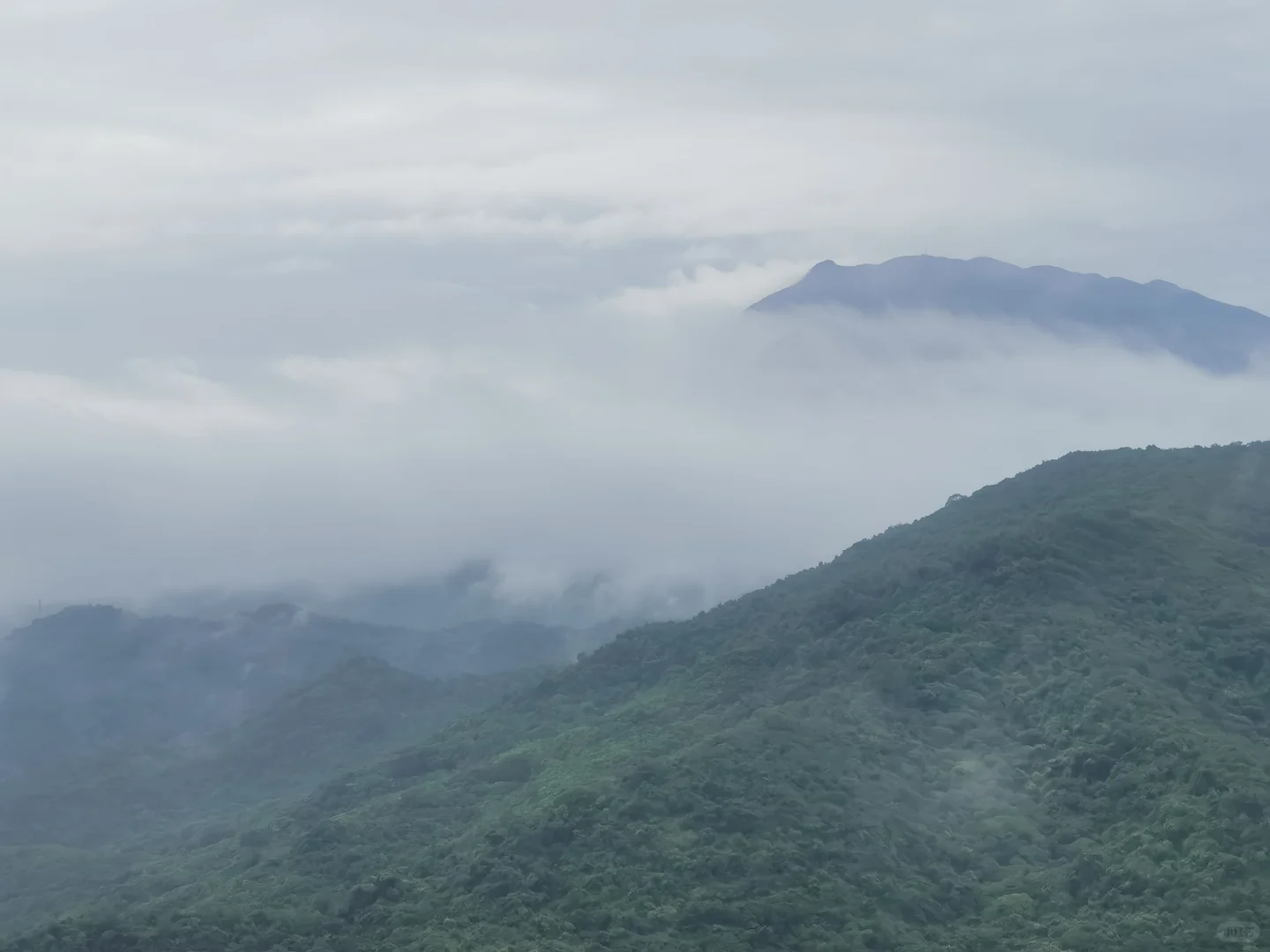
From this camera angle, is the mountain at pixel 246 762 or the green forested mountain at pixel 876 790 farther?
the mountain at pixel 246 762

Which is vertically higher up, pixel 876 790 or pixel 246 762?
pixel 246 762

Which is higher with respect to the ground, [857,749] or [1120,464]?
[1120,464]

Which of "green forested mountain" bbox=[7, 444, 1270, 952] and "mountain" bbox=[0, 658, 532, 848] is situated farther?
"mountain" bbox=[0, 658, 532, 848]

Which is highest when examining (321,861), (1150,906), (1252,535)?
(1252,535)

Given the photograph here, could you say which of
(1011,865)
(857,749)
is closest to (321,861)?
(857,749)

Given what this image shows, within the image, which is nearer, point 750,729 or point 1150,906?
point 1150,906

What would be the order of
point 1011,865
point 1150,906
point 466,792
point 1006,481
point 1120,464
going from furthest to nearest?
point 1006,481 < point 1120,464 < point 466,792 < point 1011,865 < point 1150,906

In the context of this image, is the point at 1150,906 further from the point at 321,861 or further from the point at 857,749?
the point at 321,861

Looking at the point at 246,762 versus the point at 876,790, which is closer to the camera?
the point at 876,790
